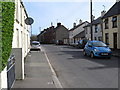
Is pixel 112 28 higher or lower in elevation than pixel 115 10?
lower

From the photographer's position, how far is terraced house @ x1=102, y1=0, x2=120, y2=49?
24656 millimetres

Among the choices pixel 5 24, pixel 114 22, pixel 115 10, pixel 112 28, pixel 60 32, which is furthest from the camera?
pixel 60 32

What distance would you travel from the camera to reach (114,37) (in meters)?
25.8

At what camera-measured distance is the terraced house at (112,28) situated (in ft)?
80.9

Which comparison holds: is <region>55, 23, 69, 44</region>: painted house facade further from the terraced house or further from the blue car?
the blue car

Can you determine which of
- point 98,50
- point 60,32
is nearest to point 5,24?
point 98,50

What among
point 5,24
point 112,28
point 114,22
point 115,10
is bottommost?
point 5,24

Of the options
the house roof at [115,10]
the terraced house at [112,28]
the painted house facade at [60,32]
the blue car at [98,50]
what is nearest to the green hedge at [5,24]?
the blue car at [98,50]

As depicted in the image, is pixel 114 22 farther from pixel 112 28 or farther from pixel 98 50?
pixel 98 50

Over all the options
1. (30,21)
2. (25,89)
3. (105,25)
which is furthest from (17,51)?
(105,25)

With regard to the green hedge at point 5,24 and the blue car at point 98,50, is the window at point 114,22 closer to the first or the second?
the blue car at point 98,50

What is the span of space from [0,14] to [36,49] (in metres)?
22.6

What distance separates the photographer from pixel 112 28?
26.1 meters

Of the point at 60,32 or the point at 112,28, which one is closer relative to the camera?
the point at 112,28
